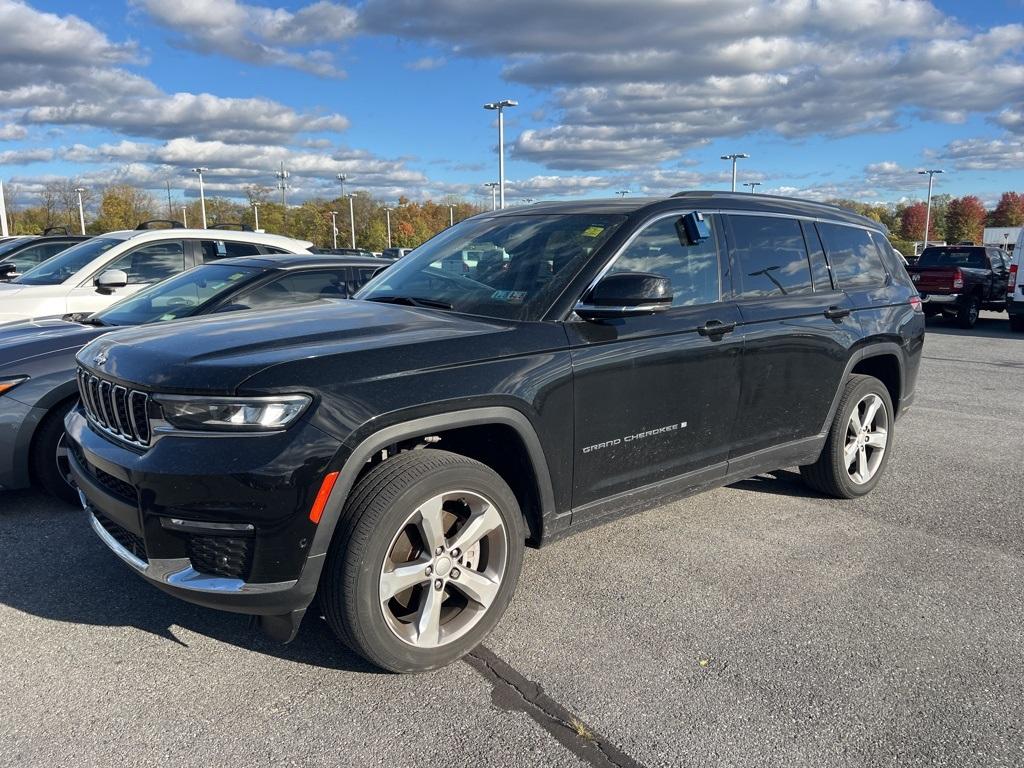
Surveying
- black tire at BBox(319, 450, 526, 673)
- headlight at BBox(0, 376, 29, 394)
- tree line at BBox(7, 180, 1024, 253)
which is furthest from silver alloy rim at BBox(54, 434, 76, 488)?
tree line at BBox(7, 180, 1024, 253)

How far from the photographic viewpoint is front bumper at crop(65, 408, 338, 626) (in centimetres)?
266

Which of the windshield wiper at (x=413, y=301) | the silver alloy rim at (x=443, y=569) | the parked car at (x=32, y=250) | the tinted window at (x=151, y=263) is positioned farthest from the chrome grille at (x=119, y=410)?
the parked car at (x=32, y=250)

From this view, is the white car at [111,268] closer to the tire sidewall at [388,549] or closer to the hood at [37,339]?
the hood at [37,339]

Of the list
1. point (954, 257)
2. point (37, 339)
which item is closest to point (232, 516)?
point (37, 339)

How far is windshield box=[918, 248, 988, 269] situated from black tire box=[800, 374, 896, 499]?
15.4m

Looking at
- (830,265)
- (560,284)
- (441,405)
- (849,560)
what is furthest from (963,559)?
(441,405)

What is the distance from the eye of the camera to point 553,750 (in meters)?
2.62

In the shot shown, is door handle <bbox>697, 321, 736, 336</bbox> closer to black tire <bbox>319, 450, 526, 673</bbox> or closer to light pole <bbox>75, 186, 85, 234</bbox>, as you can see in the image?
black tire <bbox>319, 450, 526, 673</bbox>

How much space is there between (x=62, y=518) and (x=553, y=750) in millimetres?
3389

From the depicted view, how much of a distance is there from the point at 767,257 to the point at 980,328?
51.4 feet

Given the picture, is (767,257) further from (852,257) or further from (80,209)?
(80,209)

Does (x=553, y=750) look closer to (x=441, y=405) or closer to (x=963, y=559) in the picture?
(x=441, y=405)

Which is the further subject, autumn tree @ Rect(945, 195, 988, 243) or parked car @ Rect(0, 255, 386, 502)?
autumn tree @ Rect(945, 195, 988, 243)

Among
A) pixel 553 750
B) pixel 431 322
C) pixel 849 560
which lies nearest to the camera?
pixel 553 750
